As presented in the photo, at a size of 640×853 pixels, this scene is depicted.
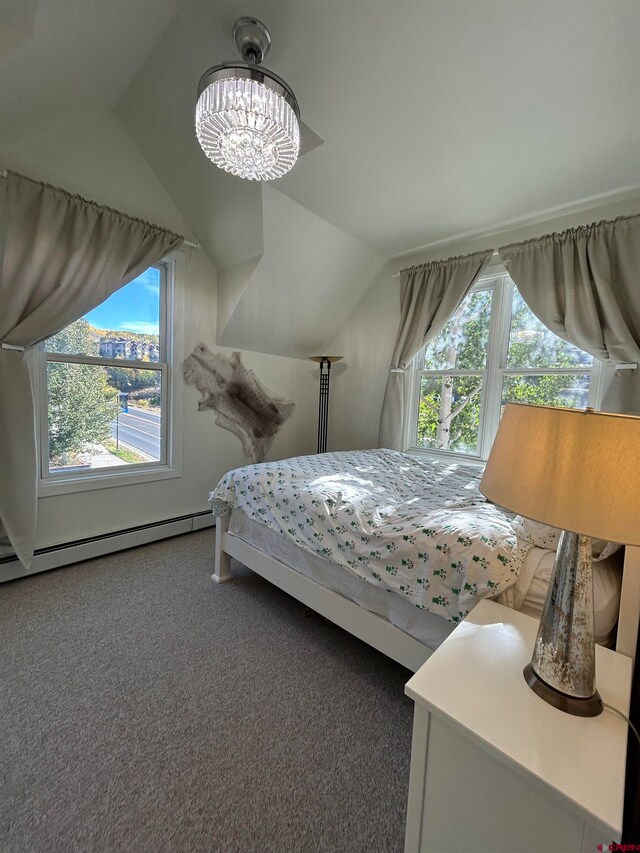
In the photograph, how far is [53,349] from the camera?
88.7 inches

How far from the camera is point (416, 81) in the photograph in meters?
1.59

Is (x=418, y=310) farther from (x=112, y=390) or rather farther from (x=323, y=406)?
(x=112, y=390)

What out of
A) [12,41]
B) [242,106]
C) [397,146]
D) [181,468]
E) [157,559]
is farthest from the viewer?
[181,468]

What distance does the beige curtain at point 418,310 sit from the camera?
2.75m

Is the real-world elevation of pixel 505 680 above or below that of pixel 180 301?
below

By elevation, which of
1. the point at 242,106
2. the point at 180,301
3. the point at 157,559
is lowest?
the point at 157,559

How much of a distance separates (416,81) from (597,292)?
1594 millimetres

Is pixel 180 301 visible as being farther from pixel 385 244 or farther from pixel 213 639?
pixel 213 639

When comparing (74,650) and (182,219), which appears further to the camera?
(182,219)

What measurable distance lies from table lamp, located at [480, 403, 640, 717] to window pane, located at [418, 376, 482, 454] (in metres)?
2.26

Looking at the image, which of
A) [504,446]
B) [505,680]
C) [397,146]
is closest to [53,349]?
[397,146]

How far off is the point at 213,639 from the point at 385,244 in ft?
10.5

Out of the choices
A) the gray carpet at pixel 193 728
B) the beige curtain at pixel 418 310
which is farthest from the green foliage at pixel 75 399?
the beige curtain at pixel 418 310

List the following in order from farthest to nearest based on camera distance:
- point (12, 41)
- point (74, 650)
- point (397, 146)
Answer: point (397, 146) → point (74, 650) → point (12, 41)
